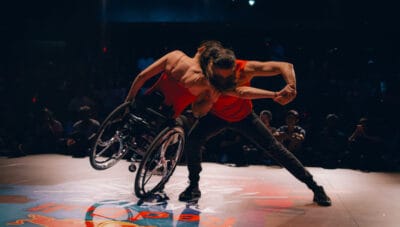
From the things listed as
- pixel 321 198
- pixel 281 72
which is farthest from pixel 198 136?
pixel 321 198

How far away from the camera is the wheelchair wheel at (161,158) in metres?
4.01

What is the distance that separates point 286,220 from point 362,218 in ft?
2.33

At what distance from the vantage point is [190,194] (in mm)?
4340

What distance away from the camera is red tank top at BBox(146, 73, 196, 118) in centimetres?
437

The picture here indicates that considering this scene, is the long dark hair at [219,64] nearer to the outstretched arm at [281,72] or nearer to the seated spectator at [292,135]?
the outstretched arm at [281,72]

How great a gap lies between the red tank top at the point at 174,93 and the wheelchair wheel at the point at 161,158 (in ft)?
0.92

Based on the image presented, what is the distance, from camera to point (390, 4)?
9.52 m

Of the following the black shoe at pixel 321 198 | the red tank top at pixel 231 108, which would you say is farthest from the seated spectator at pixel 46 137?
the black shoe at pixel 321 198

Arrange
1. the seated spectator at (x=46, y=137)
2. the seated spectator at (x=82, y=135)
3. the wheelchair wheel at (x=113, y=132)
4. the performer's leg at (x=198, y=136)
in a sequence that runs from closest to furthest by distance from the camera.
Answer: the performer's leg at (x=198, y=136) < the wheelchair wheel at (x=113, y=132) < the seated spectator at (x=82, y=135) < the seated spectator at (x=46, y=137)

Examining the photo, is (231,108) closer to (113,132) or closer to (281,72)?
(281,72)

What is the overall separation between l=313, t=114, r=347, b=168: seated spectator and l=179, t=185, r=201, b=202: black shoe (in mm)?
2940

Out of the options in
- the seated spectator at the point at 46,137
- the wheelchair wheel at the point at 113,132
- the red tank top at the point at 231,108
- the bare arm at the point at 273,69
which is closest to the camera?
the bare arm at the point at 273,69

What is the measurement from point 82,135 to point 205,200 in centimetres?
363

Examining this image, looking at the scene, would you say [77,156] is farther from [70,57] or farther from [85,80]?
[70,57]
